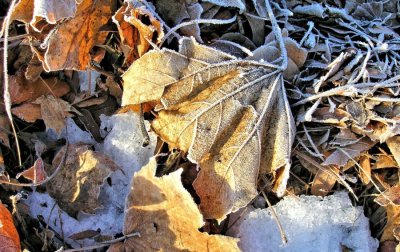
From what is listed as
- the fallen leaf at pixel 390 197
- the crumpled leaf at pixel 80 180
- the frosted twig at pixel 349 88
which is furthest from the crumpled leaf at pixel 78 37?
the fallen leaf at pixel 390 197

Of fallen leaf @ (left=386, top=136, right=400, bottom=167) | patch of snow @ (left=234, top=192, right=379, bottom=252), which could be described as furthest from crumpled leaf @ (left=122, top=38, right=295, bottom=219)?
fallen leaf @ (left=386, top=136, right=400, bottom=167)

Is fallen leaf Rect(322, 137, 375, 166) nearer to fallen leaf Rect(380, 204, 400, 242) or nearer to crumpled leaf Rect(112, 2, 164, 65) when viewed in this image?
fallen leaf Rect(380, 204, 400, 242)

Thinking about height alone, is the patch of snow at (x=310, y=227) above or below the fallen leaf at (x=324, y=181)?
below

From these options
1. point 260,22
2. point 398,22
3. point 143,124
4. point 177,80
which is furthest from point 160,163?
point 398,22

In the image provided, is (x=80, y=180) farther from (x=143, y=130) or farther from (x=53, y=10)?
(x=53, y=10)

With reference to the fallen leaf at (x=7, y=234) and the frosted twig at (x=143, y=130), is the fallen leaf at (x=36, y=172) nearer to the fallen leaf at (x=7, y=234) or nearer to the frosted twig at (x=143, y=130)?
the fallen leaf at (x=7, y=234)

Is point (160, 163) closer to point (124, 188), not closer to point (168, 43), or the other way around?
point (124, 188)
